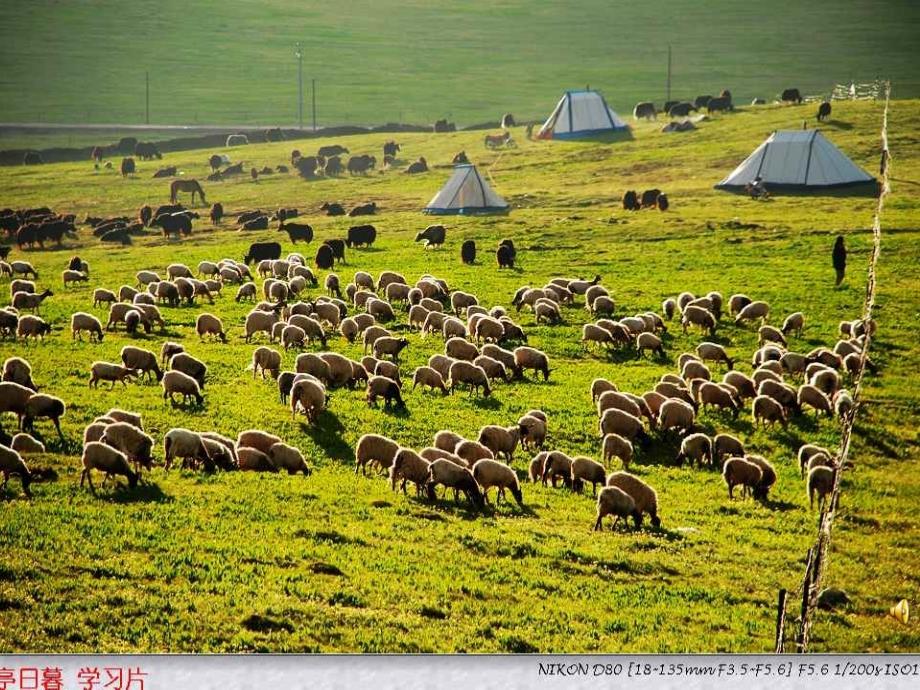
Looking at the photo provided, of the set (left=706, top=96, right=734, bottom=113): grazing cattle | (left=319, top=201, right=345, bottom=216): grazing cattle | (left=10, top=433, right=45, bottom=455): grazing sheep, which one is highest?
(left=706, top=96, right=734, bottom=113): grazing cattle

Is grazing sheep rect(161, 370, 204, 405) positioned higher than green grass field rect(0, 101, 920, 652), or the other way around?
grazing sheep rect(161, 370, 204, 405)

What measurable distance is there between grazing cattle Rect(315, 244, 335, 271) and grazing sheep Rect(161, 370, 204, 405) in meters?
13.7

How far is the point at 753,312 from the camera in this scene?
23.2 m

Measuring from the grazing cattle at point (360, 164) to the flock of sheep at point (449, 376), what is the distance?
2689 centimetres

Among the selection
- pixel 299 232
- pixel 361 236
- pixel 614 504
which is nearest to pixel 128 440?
pixel 614 504

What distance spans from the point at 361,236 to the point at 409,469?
70.2 feet

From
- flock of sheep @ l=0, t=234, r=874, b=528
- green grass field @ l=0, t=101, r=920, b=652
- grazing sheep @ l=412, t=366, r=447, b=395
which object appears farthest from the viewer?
grazing sheep @ l=412, t=366, r=447, b=395

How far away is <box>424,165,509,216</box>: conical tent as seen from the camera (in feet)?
131

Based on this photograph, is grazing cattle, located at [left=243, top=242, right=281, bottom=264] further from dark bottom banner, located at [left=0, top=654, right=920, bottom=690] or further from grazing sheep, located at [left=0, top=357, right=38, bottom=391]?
dark bottom banner, located at [left=0, top=654, right=920, bottom=690]

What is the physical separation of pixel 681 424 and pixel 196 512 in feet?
22.7

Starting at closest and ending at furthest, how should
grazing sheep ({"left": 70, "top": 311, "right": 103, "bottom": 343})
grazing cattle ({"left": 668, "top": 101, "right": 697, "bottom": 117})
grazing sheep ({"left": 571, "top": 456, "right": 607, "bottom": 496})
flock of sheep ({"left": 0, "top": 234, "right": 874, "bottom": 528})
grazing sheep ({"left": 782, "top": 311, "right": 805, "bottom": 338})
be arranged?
flock of sheep ({"left": 0, "top": 234, "right": 874, "bottom": 528}) < grazing sheep ({"left": 571, "top": 456, "right": 607, "bottom": 496}) < grazing sheep ({"left": 70, "top": 311, "right": 103, "bottom": 343}) < grazing sheep ({"left": 782, "top": 311, "right": 805, "bottom": 338}) < grazing cattle ({"left": 668, "top": 101, "right": 697, "bottom": 117})

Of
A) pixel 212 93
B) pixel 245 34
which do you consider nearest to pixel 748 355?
pixel 245 34

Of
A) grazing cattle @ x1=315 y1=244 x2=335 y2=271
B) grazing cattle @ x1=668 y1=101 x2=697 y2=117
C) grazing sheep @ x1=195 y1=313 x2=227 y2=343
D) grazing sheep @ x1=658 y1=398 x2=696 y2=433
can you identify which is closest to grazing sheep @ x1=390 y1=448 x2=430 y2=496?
grazing sheep @ x1=658 y1=398 x2=696 y2=433

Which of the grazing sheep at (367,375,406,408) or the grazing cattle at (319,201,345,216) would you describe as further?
the grazing cattle at (319,201,345,216)
